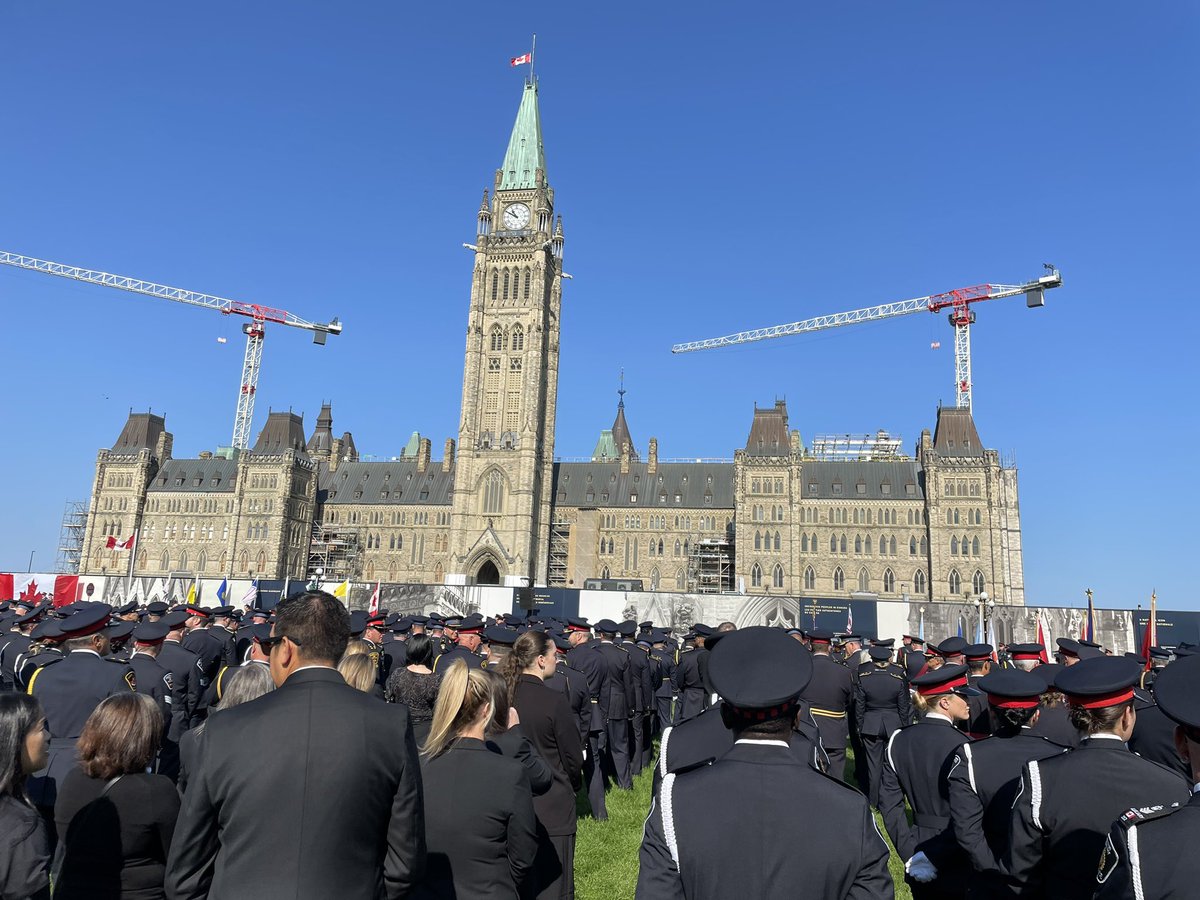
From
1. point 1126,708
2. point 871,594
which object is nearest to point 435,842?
point 1126,708

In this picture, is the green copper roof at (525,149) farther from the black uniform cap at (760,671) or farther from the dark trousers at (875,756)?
the black uniform cap at (760,671)

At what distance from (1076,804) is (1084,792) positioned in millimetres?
67

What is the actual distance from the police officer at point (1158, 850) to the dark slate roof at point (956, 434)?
71.0 m

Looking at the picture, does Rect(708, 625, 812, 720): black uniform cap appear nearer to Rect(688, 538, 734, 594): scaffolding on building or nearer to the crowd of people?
the crowd of people

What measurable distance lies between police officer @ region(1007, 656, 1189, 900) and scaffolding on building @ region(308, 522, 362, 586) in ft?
259

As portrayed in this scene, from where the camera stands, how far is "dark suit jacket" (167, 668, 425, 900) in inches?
128

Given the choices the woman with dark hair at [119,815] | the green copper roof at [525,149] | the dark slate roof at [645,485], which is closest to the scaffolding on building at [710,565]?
the dark slate roof at [645,485]

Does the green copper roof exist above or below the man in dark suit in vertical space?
above

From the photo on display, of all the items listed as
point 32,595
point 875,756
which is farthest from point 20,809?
point 32,595

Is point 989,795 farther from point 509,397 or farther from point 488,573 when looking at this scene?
point 509,397

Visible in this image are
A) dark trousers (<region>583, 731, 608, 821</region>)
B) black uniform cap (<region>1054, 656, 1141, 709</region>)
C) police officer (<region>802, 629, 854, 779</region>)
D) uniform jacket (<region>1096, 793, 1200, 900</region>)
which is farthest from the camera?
dark trousers (<region>583, 731, 608, 821</region>)

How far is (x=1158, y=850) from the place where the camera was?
8.60 feet

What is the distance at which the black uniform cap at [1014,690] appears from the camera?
5.24 m

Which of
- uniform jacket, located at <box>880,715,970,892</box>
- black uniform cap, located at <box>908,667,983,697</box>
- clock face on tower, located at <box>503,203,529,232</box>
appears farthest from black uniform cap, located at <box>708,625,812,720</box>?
clock face on tower, located at <box>503,203,529,232</box>
